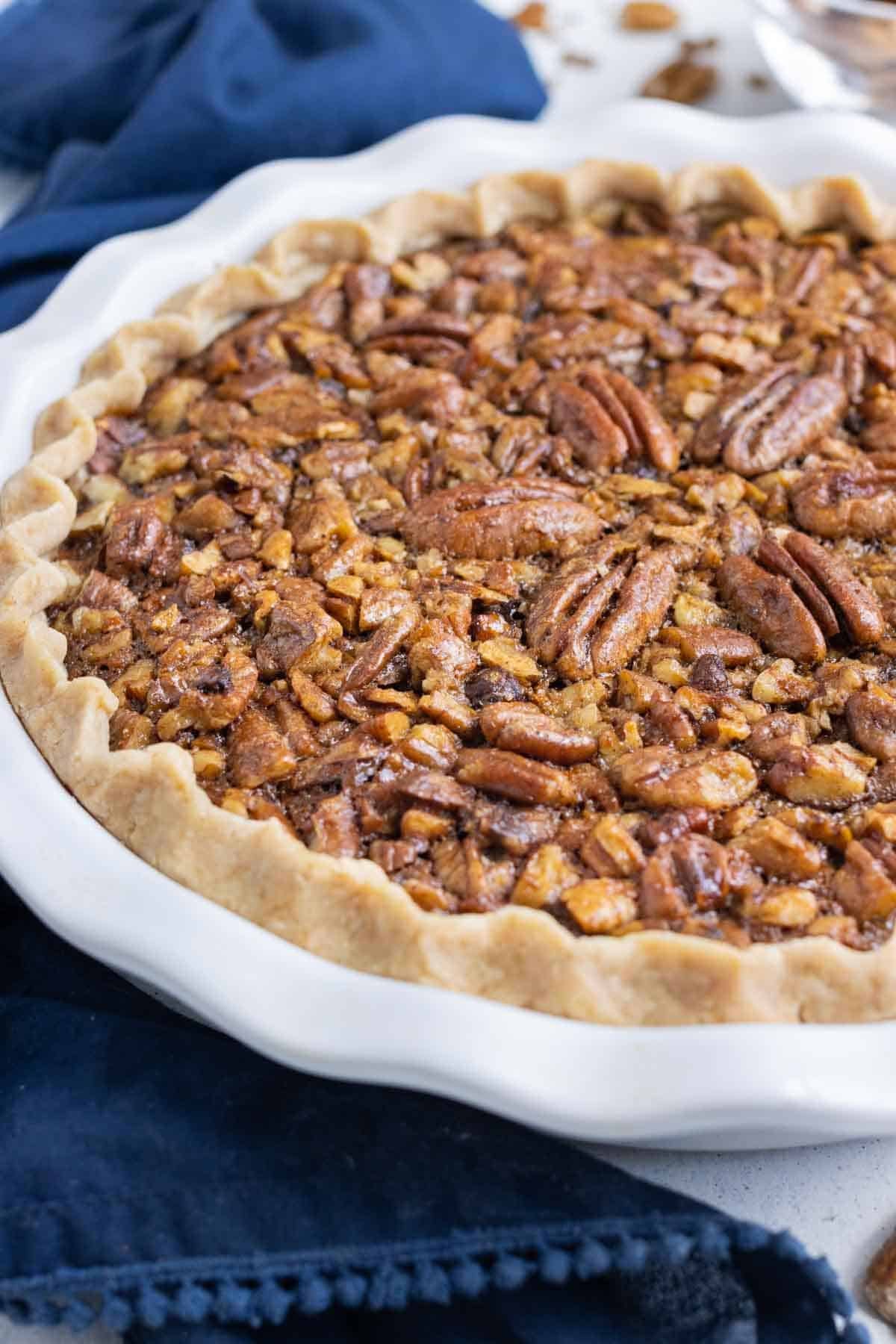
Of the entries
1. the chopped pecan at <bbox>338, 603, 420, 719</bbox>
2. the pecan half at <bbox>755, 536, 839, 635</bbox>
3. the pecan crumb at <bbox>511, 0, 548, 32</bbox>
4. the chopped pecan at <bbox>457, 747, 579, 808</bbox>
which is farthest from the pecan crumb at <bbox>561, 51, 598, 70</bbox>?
the chopped pecan at <bbox>457, 747, 579, 808</bbox>

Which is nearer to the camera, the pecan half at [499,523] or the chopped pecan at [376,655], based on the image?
the chopped pecan at [376,655]

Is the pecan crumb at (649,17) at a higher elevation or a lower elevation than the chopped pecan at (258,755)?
lower

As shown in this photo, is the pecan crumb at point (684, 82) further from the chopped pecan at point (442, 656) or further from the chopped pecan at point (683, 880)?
the chopped pecan at point (683, 880)

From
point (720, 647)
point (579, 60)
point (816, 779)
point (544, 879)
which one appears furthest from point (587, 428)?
point (579, 60)

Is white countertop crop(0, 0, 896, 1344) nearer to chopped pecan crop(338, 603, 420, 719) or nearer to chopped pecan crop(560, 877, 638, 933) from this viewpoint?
chopped pecan crop(560, 877, 638, 933)

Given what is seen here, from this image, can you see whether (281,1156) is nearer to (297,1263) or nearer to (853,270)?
(297,1263)

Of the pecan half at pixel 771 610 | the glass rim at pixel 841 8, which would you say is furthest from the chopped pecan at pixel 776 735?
the glass rim at pixel 841 8

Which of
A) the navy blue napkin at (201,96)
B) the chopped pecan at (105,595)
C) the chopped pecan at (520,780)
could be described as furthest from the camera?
the navy blue napkin at (201,96)
